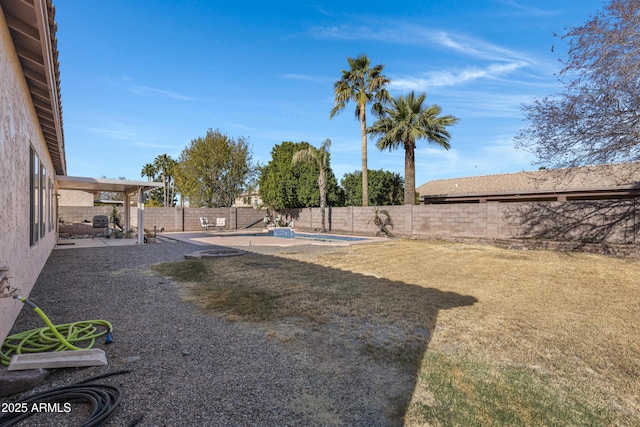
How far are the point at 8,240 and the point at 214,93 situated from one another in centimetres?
1599

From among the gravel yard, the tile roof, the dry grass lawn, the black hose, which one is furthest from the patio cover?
the tile roof

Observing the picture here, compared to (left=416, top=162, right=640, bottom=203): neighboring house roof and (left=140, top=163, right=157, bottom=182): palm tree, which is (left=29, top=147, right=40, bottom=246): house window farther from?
(left=140, top=163, right=157, bottom=182): palm tree

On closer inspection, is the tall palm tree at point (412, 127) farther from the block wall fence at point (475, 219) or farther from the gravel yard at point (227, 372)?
the gravel yard at point (227, 372)

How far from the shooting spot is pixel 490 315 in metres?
4.47

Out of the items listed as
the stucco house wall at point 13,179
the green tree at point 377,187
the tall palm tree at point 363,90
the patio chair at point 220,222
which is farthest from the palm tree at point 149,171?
the stucco house wall at point 13,179

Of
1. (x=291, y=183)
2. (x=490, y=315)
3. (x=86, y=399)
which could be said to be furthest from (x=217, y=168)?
(x=86, y=399)

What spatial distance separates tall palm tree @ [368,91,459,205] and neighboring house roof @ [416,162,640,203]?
4.61 meters

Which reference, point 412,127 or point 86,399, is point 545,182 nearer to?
point 412,127

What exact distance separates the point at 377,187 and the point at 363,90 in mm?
8804

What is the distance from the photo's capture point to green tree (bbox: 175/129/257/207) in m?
26.5

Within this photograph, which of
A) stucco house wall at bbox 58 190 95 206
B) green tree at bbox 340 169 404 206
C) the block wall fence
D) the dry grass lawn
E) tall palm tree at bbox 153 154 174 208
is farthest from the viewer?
tall palm tree at bbox 153 154 174 208

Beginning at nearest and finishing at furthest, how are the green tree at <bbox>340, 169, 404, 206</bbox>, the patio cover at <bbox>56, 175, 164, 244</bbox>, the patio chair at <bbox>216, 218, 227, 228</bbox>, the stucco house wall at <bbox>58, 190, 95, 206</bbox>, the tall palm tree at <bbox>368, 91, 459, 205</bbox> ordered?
the patio cover at <bbox>56, 175, 164, 244</bbox>
the tall palm tree at <bbox>368, 91, 459, 205</bbox>
the patio chair at <bbox>216, 218, 227, 228</bbox>
the stucco house wall at <bbox>58, 190, 95, 206</bbox>
the green tree at <bbox>340, 169, 404, 206</bbox>

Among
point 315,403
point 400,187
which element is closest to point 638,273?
point 315,403

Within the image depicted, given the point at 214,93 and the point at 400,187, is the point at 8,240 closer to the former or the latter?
the point at 214,93
